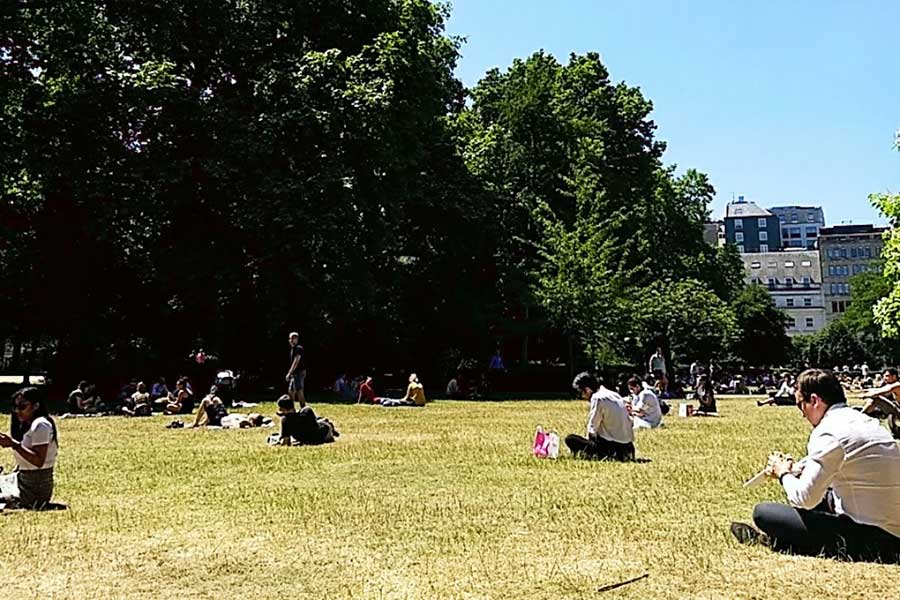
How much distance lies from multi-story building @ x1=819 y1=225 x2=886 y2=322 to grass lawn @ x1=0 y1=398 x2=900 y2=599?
143 metres

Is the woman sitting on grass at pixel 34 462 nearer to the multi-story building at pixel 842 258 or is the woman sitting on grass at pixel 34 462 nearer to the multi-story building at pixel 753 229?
the multi-story building at pixel 842 258

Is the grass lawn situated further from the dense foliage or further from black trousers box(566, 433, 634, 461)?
the dense foliage

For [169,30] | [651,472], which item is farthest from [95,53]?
[651,472]

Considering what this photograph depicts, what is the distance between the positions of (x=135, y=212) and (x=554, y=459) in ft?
66.9

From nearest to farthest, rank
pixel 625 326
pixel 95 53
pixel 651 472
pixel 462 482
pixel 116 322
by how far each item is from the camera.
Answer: pixel 462 482 < pixel 651 472 < pixel 95 53 < pixel 116 322 < pixel 625 326

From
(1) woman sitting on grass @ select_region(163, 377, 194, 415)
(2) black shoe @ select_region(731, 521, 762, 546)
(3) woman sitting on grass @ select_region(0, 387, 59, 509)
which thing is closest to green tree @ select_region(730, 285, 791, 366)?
(1) woman sitting on grass @ select_region(163, 377, 194, 415)

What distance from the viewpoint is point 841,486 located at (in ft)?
22.6

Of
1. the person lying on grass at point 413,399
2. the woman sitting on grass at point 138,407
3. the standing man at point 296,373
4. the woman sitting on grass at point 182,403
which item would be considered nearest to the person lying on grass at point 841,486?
the standing man at point 296,373

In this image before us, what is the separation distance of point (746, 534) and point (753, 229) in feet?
605

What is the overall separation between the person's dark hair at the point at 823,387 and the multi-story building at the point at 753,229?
180035 mm

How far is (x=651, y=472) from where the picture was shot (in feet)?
39.5

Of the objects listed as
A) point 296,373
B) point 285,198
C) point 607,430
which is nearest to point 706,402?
point 296,373

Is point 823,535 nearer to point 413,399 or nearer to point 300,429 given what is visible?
point 300,429

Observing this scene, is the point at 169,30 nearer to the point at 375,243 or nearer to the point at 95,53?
the point at 95,53
